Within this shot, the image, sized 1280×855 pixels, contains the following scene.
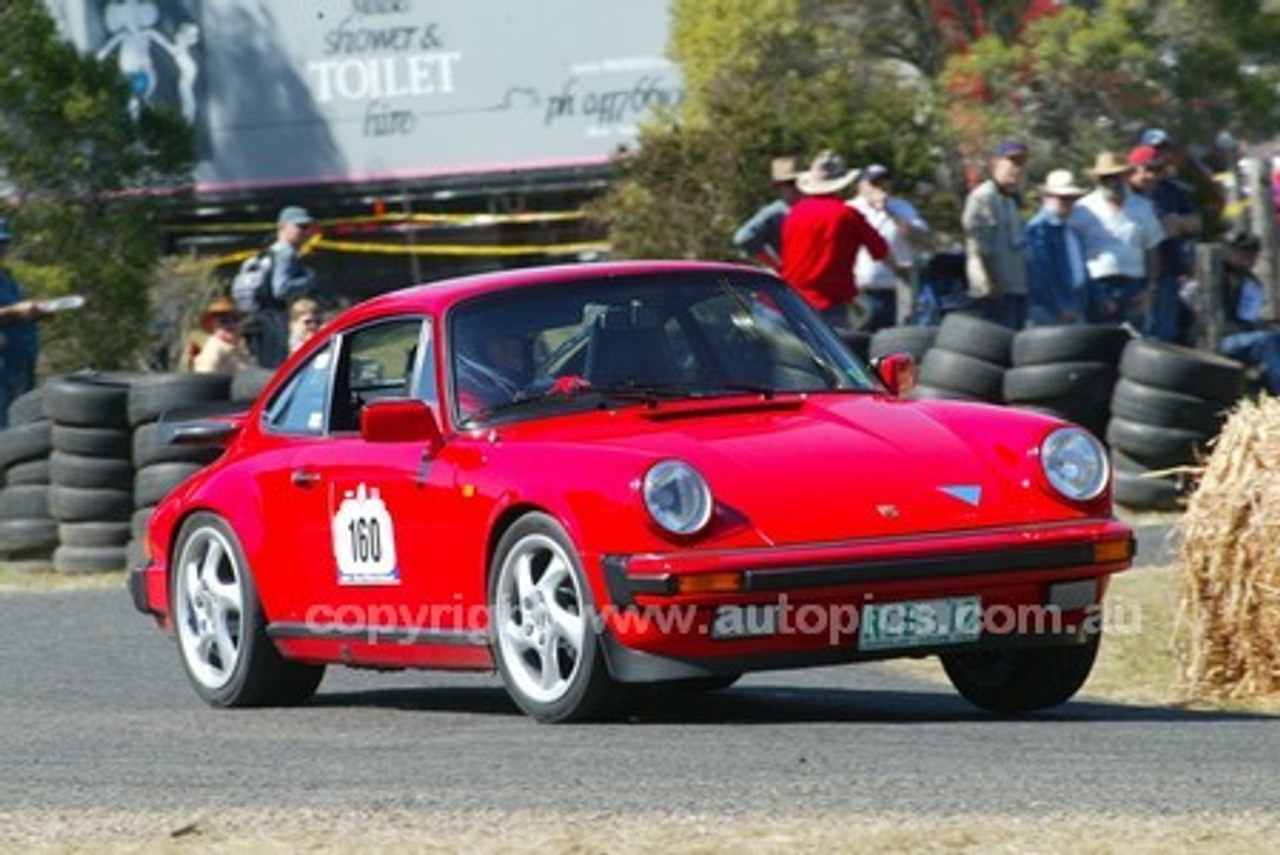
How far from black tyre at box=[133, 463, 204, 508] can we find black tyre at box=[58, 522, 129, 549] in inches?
13.3

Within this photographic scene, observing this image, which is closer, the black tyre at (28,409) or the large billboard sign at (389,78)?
the black tyre at (28,409)

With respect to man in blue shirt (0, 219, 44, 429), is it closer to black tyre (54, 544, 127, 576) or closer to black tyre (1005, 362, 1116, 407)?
black tyre (54, 544, 127, 576)

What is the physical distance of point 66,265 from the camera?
75.7 ft

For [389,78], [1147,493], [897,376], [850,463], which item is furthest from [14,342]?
[389,78]

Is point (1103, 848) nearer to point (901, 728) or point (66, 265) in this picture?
point (901, 728)

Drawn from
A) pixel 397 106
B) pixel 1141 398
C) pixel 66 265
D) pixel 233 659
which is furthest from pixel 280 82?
pixel 233 659

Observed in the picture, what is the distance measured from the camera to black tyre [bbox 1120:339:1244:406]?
14.6m

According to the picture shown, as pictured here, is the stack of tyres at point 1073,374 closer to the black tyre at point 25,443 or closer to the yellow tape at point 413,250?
the black tyre at point 25,443

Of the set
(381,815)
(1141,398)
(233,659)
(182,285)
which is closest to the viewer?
(381,815)

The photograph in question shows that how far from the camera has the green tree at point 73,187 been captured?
2286cm

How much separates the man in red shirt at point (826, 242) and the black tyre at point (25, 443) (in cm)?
390

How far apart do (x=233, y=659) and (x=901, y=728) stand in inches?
104

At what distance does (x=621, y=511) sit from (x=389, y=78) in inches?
993

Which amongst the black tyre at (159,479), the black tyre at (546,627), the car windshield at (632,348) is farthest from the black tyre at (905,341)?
the black tyre at (546,627)
